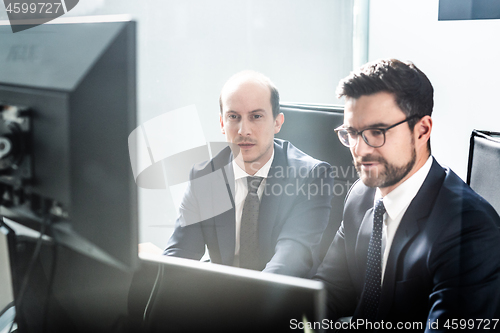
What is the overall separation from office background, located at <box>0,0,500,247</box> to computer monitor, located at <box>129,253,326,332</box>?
1651mm

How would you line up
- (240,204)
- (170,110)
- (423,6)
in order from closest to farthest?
(240,204) → (423,6) → (170,110)

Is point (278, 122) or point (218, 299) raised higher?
point (278, 122)

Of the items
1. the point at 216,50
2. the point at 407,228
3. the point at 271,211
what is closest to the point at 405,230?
the point at 407,228

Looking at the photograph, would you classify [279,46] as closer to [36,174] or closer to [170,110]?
[170,110]

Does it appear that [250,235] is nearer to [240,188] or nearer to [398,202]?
[240,188]

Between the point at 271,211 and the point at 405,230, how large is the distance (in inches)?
21.6

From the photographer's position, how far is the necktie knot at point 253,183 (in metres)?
1.58

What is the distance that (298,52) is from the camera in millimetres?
3002

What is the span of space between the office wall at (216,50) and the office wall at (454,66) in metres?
0.62

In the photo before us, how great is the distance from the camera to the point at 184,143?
2.64 metres

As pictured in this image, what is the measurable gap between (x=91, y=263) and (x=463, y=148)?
1981 mm

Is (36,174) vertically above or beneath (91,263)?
above

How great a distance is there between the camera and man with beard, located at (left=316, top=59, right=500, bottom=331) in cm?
97

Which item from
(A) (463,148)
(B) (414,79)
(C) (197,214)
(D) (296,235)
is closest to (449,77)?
(A) (463,148)
